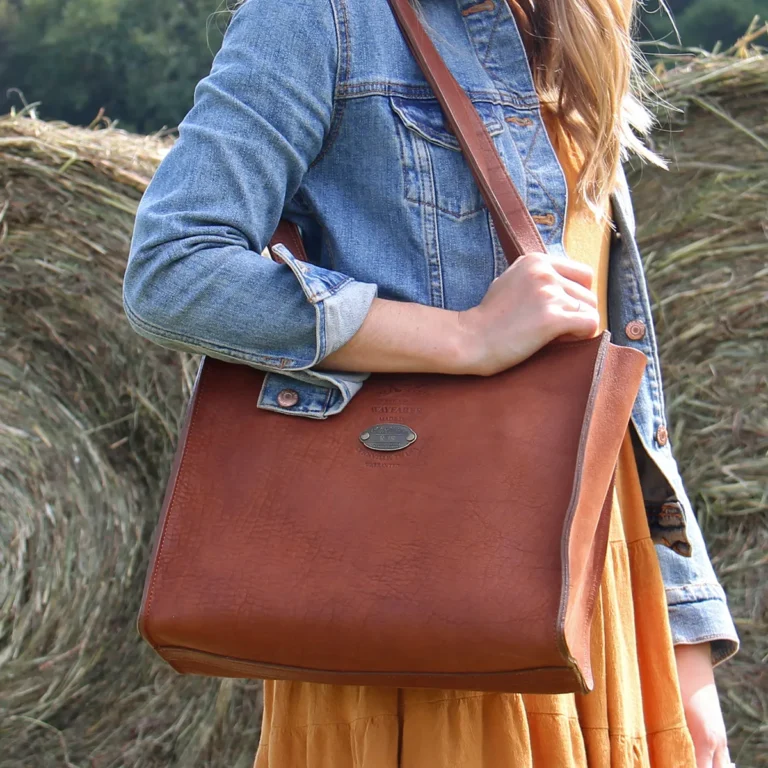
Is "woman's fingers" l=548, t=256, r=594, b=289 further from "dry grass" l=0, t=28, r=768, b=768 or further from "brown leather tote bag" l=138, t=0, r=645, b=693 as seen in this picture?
"dry grass" l=0, t=28, r=768, b=768

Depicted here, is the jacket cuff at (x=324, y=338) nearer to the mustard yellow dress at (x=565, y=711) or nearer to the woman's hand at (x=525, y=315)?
the woman's hand at (x=525, y=315)

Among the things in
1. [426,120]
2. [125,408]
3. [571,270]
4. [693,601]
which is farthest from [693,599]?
[125,408]

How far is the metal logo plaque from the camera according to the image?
0.58m

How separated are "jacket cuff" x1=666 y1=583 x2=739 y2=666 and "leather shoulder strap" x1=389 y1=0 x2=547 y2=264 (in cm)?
31

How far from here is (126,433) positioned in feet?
5.43

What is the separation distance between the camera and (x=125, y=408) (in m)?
1.65

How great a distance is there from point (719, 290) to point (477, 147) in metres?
1.02

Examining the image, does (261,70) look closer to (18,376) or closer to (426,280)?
(426,280)

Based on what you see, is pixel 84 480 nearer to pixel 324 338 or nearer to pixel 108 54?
pixel 324 338

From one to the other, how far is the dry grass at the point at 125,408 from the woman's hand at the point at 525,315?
38.9 inches

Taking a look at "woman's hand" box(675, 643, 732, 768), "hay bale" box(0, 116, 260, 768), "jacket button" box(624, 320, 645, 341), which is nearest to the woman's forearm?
"jacket button" box(624, 320, 645, 341)

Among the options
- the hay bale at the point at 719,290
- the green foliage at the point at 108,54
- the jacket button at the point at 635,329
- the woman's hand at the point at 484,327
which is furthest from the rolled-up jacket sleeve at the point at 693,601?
the green foliage at the point at 108,54

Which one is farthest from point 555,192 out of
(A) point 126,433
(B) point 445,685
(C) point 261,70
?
(A) point 126,433

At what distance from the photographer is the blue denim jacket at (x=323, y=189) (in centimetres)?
59
